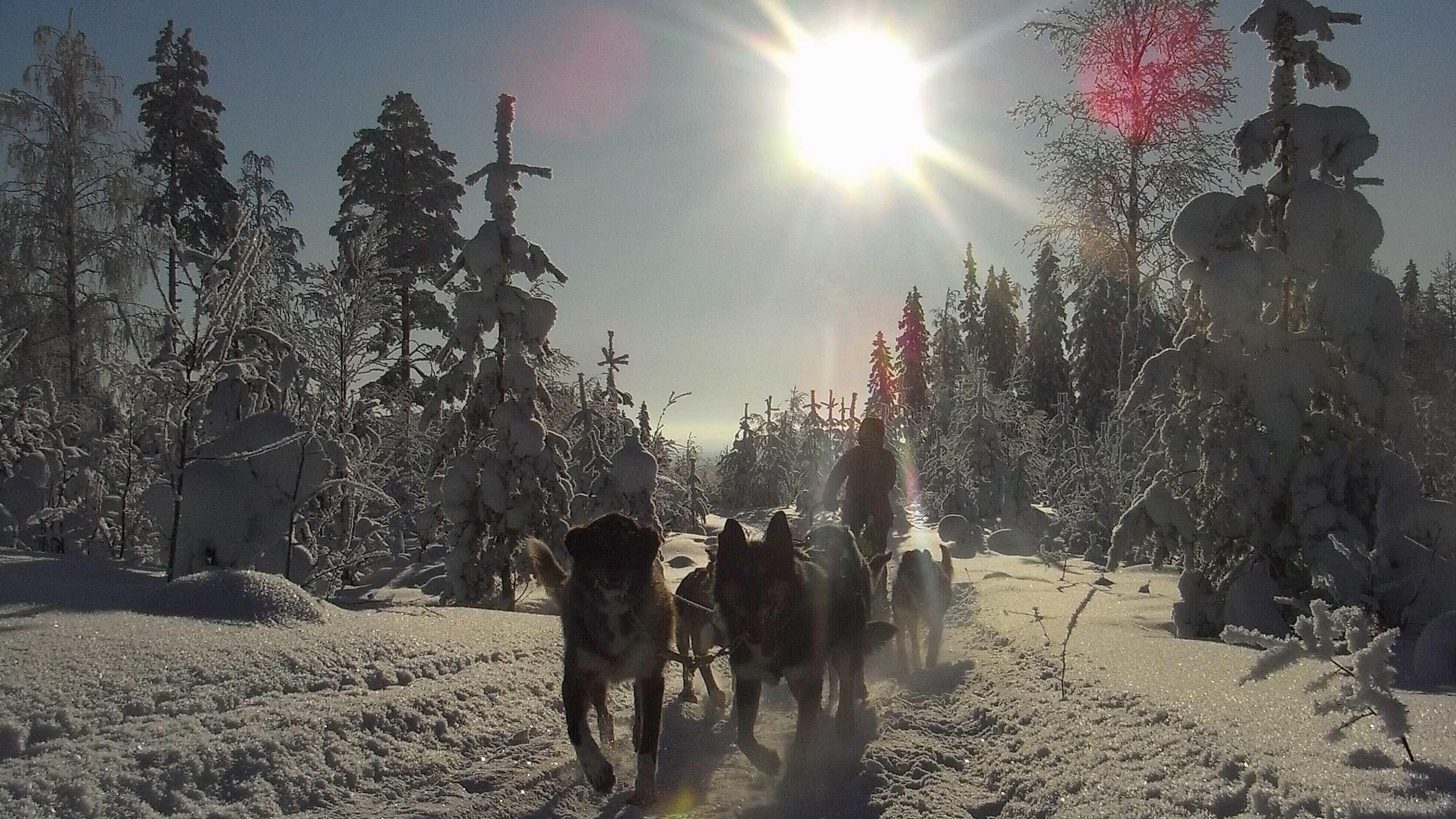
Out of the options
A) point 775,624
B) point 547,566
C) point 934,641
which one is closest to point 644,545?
point 775,624

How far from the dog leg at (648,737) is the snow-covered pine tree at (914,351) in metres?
64.2

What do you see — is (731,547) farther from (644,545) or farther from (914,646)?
(914,646)

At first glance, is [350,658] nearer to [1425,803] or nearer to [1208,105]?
[1425,803]

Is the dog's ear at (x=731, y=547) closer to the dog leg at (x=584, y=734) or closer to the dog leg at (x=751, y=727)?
the dog leg at (x=751, y=727)

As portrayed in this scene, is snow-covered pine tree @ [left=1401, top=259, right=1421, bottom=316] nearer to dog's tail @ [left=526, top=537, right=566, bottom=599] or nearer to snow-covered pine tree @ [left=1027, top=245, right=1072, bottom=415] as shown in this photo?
snow-covered pine tree @ [left=1027, top=245, right=1072, bottom=415]

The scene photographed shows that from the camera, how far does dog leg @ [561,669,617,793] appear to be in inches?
166

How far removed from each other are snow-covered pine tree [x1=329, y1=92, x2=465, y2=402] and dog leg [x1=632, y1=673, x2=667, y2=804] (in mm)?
25696

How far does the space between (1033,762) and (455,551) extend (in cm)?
1259

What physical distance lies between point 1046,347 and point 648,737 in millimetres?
52512

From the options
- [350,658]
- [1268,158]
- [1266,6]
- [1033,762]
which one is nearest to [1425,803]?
[1033,762]

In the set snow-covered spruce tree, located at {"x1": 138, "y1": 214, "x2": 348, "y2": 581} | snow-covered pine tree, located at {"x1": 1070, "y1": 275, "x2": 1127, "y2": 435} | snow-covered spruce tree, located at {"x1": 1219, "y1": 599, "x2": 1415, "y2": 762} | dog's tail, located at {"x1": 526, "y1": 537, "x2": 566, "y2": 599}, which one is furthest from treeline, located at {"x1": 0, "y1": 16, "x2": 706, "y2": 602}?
snow-covered pine tree, located at {"x1": 1070, "y1": 275, "x2": 1127, "y2": 435}

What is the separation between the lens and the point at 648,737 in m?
4.44

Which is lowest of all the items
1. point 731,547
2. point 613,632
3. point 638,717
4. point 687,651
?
point 687,651

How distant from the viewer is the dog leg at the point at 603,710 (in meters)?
4.59
